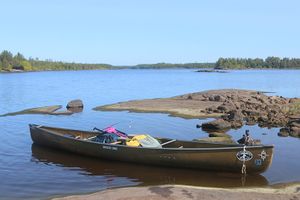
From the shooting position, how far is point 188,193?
15242mm

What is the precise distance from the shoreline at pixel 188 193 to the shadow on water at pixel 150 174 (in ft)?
4.34

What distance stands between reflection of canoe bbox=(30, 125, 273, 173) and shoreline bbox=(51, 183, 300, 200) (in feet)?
6.13

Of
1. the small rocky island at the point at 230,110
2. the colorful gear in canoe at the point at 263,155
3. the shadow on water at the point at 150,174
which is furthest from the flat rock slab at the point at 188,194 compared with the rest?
the small rocky island at the point at 230,110

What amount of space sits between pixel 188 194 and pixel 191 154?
4280 mm

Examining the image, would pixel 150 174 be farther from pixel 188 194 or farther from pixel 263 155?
pixel 263 155

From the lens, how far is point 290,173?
19.2 m

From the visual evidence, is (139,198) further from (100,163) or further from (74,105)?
(74,105)

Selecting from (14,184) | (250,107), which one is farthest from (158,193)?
(250,107)

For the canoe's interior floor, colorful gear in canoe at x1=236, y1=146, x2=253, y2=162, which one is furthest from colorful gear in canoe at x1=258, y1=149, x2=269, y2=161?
the canoe's interior floor

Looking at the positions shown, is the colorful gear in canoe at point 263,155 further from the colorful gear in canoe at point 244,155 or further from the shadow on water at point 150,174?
the shadow on water at point 150,174

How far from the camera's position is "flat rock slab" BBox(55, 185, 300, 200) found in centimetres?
1479

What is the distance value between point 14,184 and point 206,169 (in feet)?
25.8

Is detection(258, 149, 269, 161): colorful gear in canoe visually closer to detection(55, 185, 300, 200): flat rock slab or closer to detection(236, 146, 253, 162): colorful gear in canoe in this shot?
detection(236, 146, 253, 162): colorful gear in canoe

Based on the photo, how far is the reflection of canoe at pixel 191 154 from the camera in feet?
60.3
